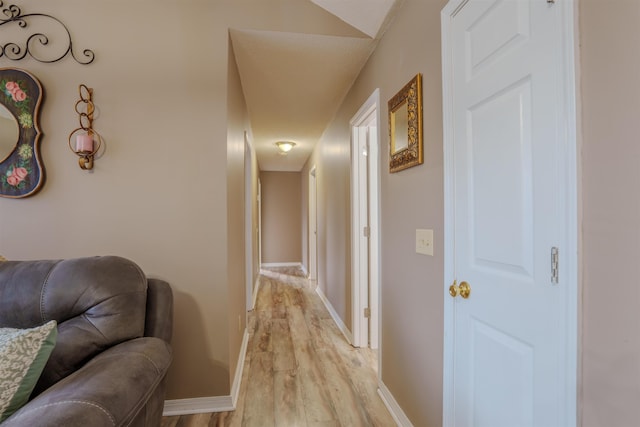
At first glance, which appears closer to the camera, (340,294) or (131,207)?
(131,207)

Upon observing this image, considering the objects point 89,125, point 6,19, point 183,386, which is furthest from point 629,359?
point 6,19

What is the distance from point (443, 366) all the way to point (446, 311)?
0.25m

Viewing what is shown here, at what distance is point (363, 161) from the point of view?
2713 mm

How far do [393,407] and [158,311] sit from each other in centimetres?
143

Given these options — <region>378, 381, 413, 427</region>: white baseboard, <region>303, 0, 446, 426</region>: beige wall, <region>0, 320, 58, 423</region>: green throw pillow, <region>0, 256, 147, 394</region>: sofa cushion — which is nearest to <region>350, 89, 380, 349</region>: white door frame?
<region>303, 0, 446, 426</region>: beige wall

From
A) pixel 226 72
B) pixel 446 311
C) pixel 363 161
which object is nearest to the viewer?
pixel 446 311

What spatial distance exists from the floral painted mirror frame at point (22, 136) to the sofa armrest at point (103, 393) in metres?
1.23

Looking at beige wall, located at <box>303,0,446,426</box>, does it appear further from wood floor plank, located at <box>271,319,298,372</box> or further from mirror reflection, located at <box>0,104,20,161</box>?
mirror reflection, located at <box>0,104,20,161</box>

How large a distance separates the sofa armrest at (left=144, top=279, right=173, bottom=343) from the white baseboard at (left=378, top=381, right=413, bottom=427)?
1300 mm

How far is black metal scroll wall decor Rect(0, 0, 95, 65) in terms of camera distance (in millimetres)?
1716

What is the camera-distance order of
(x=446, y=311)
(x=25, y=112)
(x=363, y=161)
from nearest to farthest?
(x=446, y=311)
(x=25, y=112)
(x=363, y=161)

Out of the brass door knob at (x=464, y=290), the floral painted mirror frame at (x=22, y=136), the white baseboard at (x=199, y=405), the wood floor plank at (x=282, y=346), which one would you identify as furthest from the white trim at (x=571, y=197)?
the floral painted mirror frame at (x=22, y=136)

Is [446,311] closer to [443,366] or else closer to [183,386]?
[443,366]

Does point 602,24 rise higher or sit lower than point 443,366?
higher
